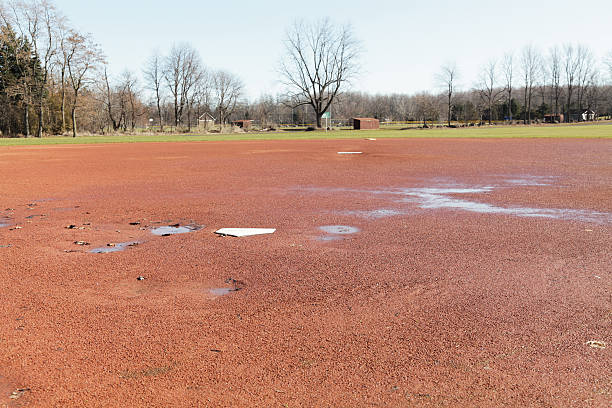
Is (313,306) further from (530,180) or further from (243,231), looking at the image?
(530,180)

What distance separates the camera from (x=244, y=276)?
5.42m

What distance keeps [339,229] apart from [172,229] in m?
2.62

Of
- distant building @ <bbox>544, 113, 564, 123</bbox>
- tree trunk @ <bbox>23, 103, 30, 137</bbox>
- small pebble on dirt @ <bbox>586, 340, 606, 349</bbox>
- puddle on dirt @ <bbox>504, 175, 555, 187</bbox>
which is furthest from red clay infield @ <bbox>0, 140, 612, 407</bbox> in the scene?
distant building @ <bbox>544, 113, 564, 123</bbox>

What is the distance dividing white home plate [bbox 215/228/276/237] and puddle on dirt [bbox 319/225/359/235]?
812 mm

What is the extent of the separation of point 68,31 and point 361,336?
60.9 metres

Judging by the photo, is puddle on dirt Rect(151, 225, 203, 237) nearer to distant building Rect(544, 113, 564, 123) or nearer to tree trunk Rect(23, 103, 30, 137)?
tree trunk Rect(23, 103, 30, 137)

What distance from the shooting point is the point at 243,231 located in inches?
296

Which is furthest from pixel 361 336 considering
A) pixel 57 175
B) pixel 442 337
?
pixel 57 175

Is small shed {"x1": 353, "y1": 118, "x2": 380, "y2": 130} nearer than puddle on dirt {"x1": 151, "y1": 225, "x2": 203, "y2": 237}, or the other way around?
puddle on dirt {"x1": 151, "y1": 225, "x2": 203, "y2": 237}

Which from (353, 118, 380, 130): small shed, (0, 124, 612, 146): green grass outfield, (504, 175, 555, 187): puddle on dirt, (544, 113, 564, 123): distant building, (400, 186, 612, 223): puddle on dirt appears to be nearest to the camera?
(400, 186, 612, 223): puddle on dirt

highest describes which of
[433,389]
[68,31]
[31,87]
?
[68,31]

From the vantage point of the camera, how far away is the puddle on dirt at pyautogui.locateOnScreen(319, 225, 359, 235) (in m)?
7.52

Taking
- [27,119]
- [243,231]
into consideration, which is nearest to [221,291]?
[243,231]

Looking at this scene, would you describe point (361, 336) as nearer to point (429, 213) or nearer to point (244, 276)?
point (244, 276)
